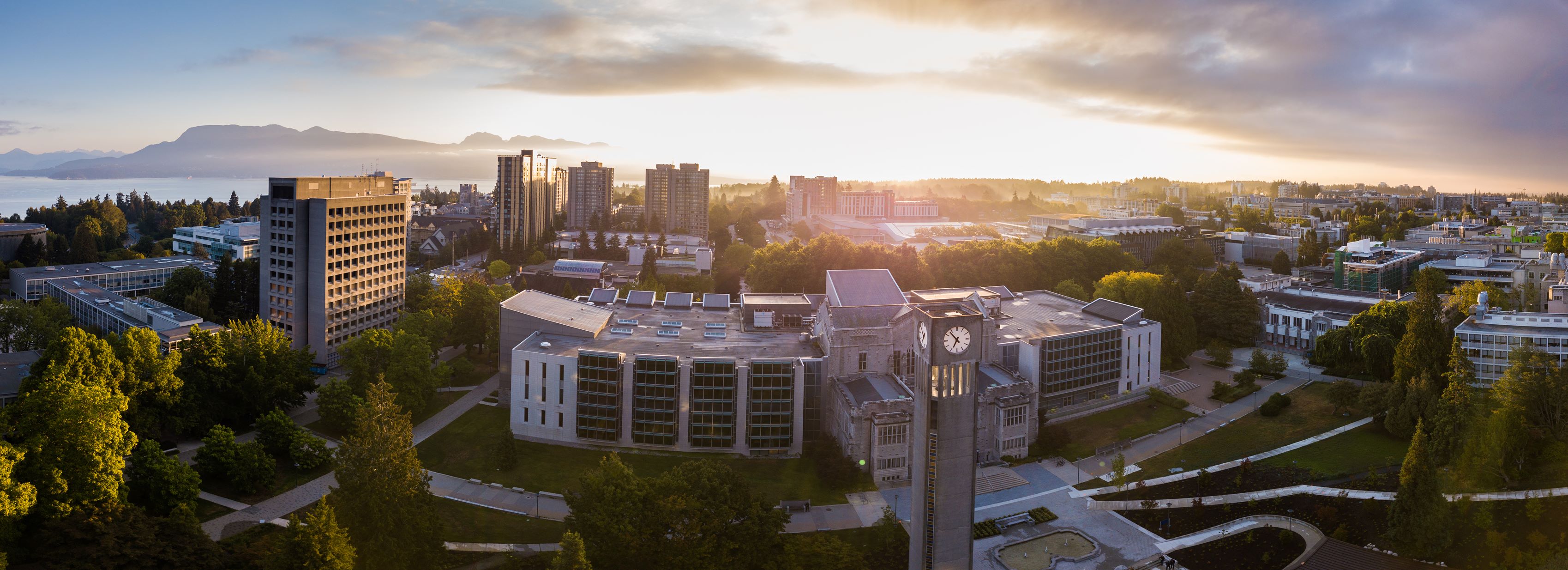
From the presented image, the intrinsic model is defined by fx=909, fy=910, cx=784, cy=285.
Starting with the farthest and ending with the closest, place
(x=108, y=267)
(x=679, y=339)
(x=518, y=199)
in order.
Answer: (x=518, y=199) → (x=108, y=267) → (x=679, y=339)

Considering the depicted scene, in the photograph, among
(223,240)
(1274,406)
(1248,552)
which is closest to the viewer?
(1248,552)

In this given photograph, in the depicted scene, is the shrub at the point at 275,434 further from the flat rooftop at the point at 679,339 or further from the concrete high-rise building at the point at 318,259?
the concrete high-rise building at the point at 318,259

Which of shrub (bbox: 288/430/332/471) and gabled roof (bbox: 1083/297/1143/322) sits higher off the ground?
gabled roof (bbox: 1083/297/1143/322)

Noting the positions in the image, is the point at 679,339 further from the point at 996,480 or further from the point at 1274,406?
the point at 1274,406

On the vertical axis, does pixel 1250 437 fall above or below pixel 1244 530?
above

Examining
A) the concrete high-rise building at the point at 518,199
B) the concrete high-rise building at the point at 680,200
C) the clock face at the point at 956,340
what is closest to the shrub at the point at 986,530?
the clock face at the point at 956,340

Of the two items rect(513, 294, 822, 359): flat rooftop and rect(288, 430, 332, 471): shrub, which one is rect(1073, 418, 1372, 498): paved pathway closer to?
rect(513, 294, 822, 359): flat rooftop

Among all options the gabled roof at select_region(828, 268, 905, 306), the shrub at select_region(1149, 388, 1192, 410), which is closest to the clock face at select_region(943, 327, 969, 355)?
the gabled roof at select_region(828, 268, 905, 306)

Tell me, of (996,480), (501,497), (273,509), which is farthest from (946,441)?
(273,509)
